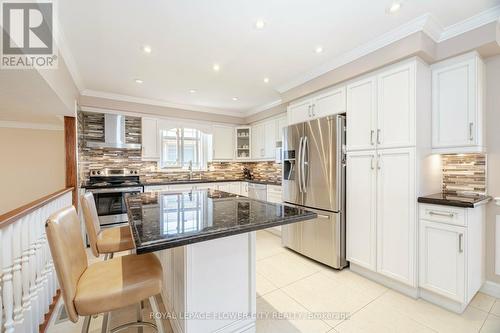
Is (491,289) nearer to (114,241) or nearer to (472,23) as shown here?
(472,23)

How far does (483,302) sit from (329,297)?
137cm

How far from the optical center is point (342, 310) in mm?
1945

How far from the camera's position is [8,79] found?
191cm

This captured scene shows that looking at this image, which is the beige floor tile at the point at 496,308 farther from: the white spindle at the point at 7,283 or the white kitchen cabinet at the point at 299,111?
the white spindle at the point at 7,283

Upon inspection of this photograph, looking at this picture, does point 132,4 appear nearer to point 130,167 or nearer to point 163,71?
point 163,71

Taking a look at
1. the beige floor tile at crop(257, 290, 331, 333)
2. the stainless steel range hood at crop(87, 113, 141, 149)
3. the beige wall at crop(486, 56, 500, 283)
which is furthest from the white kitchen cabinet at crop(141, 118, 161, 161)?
the beige wall at crop(486, 56, 500, 283)

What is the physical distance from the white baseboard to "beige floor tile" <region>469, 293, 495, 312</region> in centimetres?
5

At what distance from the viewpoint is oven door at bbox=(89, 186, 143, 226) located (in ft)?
11.7

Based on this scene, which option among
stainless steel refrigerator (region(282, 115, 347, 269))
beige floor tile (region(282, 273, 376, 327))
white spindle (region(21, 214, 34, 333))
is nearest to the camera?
white spindle (region(21, 214, 34, 333))

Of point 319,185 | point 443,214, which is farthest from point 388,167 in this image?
point 319,185

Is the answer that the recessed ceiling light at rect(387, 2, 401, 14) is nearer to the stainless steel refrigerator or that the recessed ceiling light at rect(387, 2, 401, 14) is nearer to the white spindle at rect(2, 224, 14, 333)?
the stainless steel refrigerator

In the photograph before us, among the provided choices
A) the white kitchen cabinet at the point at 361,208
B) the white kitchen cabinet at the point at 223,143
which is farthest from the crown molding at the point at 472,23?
the white kitchen cabinet at the point at 223,143

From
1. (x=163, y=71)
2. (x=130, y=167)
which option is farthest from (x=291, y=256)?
(x=130, y=167)

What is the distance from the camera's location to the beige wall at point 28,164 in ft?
A: 14.2
